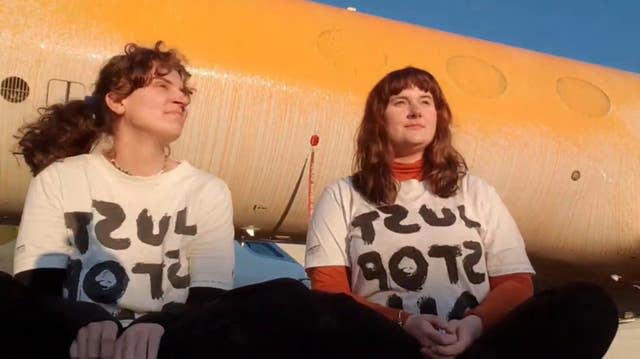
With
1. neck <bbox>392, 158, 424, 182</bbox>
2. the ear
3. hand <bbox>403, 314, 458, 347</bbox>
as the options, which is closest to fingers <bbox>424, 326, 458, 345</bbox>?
hand <bbox>403, 314, 458, 347</bbox>

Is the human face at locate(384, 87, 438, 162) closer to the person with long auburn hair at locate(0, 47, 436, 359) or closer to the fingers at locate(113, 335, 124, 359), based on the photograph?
the person with long auburn hair at locate(0, 47, 436, 359)

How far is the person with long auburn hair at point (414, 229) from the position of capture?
1140 mm

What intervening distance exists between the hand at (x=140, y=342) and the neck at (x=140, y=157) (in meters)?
0.53

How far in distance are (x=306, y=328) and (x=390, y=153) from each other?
663 millimetres

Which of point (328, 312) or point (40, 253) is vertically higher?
point (328, 312)

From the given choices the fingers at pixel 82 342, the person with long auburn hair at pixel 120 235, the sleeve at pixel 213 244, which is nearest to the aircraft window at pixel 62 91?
the person with long auburn hair at pixel 120 235

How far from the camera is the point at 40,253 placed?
1.10m

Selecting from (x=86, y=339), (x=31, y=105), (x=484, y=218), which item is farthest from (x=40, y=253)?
(x=31, y=105)

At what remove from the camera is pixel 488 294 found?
113 centimetres

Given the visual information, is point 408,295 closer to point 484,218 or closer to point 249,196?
point 484,218

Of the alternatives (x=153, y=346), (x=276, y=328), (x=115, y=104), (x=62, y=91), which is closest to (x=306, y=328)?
(x=276, y=328)

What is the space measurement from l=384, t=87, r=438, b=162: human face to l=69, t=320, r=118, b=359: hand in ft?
2.30

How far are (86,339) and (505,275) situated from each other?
0.71 m

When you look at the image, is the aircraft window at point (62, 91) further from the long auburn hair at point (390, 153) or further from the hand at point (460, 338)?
the hand at point (460, 338)
